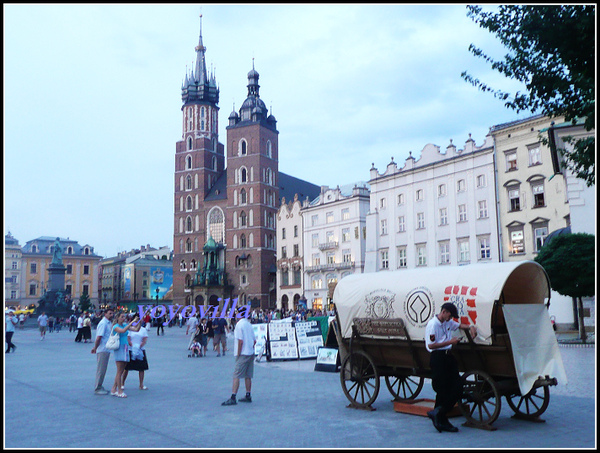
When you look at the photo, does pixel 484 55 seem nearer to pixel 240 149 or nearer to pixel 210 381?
pixel 210 381

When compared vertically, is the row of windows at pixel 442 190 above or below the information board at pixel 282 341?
above

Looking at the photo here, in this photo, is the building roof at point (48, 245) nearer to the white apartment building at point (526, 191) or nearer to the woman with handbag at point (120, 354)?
the white apartment building at point (526, 191)

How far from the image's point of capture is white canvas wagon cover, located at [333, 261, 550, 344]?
879 cm

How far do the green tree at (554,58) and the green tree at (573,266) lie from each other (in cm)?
1549

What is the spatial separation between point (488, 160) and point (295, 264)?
2941 centimetres

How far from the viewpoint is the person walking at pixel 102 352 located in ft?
40.0

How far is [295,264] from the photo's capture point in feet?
223

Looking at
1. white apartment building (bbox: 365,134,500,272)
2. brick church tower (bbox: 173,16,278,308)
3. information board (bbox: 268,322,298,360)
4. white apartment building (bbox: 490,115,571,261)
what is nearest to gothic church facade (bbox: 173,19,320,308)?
brick church tower (bbox: 173,16,278,308)

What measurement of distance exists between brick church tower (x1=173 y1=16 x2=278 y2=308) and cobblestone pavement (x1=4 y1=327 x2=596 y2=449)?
64.3 metres

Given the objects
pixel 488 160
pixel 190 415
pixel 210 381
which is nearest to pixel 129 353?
pixel 210 381

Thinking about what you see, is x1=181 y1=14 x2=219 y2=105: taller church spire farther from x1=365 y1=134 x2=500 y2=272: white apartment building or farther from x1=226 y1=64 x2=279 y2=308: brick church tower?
x1=365 y1=134 x2=500 y2=272: white apartment building

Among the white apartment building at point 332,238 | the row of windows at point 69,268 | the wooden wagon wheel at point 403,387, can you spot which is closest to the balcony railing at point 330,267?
the white apartment building at point 332,238

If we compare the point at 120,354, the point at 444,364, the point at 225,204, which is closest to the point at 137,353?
the point at 120,354

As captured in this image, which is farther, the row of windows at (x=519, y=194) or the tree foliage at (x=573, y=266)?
the row of windows at (x=519, y=194)
